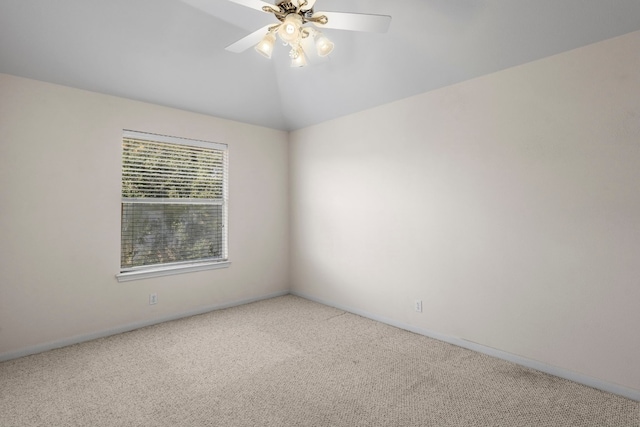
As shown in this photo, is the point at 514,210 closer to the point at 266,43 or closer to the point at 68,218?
the point at 266,43

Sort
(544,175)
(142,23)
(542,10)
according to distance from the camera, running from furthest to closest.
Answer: (142,23), (544,175), (542,10)

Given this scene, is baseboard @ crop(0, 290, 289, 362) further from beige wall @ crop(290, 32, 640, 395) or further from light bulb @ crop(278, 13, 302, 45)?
light bulb @ crop(278, 13, 302, 45)

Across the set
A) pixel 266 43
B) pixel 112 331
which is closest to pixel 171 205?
pixel 112 331

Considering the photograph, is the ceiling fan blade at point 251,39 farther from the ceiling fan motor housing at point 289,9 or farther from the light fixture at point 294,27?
the ceiling fan motor housing at point 289,9

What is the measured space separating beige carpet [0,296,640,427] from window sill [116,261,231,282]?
577mm

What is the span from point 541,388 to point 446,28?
2751 millimetres

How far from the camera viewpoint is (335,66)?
3352 mm

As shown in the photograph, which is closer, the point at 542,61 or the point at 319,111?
the point at 542,61

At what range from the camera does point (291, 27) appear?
190 centimetres

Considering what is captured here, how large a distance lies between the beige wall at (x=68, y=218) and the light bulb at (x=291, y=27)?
91.3 inches

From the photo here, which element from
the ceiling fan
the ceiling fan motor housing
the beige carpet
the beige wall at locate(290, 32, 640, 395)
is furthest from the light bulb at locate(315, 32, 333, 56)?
the beige carpet

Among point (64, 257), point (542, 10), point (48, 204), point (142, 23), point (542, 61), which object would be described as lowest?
point (64, 257)

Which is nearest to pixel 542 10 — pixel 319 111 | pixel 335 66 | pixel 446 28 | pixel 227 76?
pixel 446 28

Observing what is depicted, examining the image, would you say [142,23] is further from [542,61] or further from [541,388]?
[541,388]
